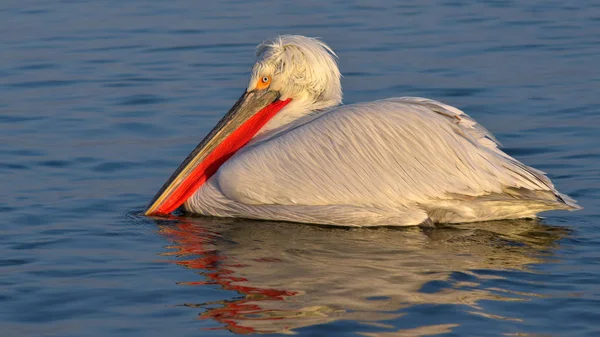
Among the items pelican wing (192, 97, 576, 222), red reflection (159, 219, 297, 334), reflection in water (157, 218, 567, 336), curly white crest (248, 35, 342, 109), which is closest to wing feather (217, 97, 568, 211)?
pelican wing (192, 97, 576, 222)

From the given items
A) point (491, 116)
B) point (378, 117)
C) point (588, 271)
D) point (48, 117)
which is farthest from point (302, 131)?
point (48, 117)

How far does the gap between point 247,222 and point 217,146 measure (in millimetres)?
576

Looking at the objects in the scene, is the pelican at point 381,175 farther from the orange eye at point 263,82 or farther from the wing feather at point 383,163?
the orange eye at point 263,82

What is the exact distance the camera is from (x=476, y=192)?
19.3 ft

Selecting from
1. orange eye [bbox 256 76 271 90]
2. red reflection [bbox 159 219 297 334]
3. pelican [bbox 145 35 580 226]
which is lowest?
red reflection [bbox 159 219 297 334]

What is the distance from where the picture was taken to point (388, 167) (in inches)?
237

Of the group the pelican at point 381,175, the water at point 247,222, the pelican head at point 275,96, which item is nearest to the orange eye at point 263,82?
the pelican head at point 275,96

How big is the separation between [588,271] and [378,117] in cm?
145

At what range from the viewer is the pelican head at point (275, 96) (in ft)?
21.8

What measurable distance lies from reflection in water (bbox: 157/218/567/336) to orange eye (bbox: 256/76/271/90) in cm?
90

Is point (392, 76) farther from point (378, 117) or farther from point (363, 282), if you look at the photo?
point (363, 282)

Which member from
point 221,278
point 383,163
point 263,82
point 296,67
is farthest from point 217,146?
point 221,278

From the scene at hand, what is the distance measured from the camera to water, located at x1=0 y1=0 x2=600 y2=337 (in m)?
4.78

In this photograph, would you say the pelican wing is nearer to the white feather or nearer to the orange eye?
the white feather
